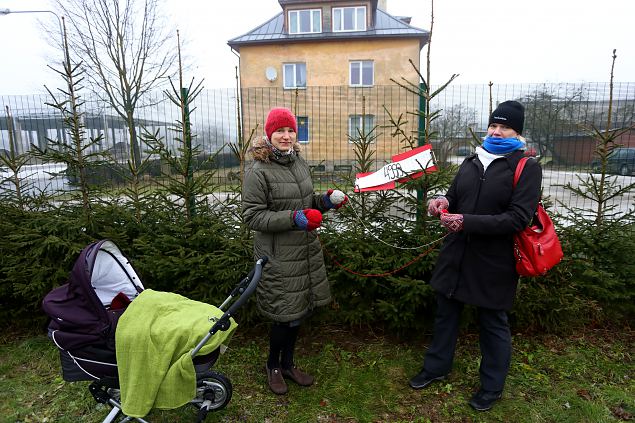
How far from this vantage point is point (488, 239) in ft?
8.47

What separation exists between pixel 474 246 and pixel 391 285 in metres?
1.12

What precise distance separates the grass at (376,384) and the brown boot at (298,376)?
0.05m

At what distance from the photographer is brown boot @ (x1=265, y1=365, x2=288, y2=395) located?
3.03 metres

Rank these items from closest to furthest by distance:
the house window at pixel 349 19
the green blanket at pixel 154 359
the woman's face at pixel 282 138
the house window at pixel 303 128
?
the green blanket at pixel 154 359 < the woman's face at pixel 282 138 < the house window at pixel 303 128 < the house window at pixel 349 19

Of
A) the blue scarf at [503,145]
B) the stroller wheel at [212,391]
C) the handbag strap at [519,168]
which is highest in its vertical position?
the blue scarf at [503,145]

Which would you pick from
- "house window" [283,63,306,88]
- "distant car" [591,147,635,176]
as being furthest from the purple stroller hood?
"house window" [283,63,306,88]

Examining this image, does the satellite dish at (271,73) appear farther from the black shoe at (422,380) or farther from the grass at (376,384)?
the black shoe at (422,380)

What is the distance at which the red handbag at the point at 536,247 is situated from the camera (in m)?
2.44

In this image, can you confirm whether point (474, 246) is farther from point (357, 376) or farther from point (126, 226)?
point (126, 226)

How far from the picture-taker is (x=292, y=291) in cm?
270

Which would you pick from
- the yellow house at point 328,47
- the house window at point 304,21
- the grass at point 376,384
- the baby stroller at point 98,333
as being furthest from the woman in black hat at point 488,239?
the house window at point 304,21

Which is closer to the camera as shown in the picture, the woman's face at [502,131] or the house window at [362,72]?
the woman's face at [502,131]

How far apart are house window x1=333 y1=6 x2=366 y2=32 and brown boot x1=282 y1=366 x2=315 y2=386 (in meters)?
20.9

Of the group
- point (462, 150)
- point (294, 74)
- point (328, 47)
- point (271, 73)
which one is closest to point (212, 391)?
point (462, 150)
